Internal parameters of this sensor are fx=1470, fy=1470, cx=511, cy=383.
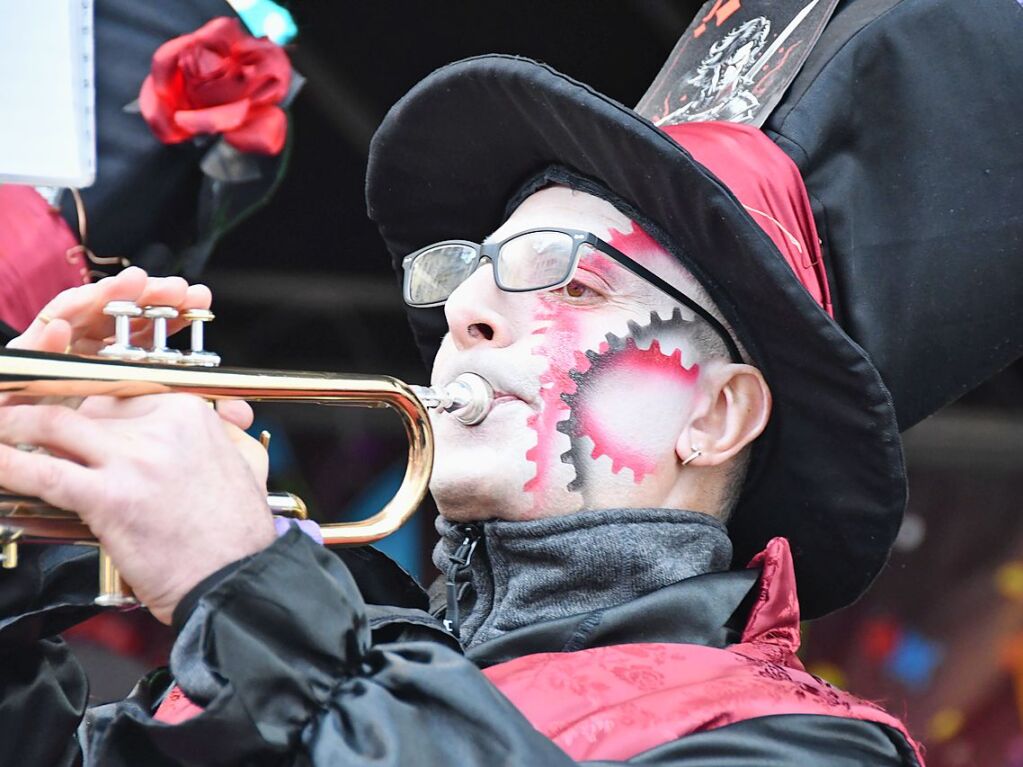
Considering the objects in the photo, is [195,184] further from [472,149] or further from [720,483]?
[720,483]

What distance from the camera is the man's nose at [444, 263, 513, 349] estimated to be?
2.54m

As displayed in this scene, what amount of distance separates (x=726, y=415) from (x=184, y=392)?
1017 millimetres

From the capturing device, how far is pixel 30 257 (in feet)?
11.5

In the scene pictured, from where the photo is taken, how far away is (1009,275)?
2.66m

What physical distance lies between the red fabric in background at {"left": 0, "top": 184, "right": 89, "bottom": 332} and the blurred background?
0.83 meters

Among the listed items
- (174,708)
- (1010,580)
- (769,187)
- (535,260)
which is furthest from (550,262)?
(1010,580)

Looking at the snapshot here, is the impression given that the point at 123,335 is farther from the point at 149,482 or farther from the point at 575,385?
the point at 575,385

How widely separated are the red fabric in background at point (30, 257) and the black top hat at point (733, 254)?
962 millimetres

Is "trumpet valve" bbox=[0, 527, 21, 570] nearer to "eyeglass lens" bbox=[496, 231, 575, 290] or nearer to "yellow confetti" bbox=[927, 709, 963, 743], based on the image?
"eyeglass lens" bbox=[496, 231, 575, 290]

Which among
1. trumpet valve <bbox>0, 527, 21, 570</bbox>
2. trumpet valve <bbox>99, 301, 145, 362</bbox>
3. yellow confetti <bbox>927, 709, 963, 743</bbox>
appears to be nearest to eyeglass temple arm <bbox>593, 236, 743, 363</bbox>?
trumpet valve <bbox>99, 301, 145, 362</bbox>

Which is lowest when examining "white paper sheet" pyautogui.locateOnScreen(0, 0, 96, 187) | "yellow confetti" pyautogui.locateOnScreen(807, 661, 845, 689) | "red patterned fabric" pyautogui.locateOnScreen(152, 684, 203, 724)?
"yellow confetti" pyautogui.locateOnScreen(807, 661, 845, 689)

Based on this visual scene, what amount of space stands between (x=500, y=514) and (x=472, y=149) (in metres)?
0.77

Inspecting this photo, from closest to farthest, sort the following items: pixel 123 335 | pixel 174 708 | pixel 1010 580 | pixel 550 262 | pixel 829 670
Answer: pixel 123 335 → pixel 174 708 → pixel 550 262 → pixel 1010 580 → pixel 829 670

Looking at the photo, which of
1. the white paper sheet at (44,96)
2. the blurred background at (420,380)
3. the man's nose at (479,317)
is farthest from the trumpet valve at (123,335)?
the blurred background at (420,380)
